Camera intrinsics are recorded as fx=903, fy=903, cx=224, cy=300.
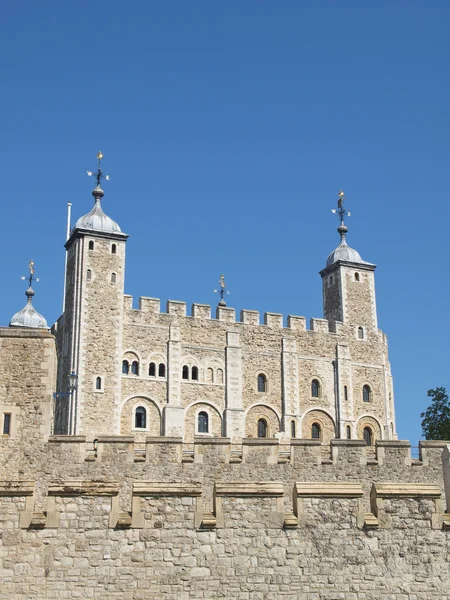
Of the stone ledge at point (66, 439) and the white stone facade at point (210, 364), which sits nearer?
the stone ledge at point (66, 439)

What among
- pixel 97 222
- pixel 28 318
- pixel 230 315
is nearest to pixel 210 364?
pixel 230 315

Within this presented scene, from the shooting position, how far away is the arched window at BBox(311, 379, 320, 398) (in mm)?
49719

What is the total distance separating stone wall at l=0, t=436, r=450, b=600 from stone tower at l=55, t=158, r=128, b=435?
31324 mm

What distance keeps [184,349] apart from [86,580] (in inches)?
1408

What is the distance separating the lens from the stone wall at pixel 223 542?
445 inches

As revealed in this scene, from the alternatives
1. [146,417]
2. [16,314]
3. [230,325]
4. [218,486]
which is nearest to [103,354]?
[146,417]

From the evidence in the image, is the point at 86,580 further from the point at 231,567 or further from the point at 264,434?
the point at 264,434

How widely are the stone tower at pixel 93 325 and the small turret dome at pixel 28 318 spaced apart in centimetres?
1292

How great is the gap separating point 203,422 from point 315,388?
7206mm

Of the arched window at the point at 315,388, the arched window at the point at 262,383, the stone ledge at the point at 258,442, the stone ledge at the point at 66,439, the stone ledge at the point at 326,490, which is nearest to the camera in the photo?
the stone ledge at the point at 326,490

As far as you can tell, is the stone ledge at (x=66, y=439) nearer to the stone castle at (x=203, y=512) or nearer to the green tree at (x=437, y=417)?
the stone castle at (x=203, y=512)

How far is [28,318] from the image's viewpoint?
59906 millimetres

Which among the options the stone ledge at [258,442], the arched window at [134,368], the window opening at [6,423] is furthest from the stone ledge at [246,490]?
the arched window at [134,368]

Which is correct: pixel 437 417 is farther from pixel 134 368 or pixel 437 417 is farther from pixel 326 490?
pixel 326 490
